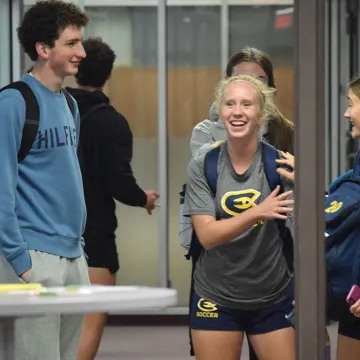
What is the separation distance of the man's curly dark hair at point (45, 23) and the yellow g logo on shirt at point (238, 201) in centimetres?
83

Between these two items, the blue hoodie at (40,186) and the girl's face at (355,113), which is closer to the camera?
the blue hoodie at (40,186)

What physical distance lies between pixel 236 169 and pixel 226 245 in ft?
0.91

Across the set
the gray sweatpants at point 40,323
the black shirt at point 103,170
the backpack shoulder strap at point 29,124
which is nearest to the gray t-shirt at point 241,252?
the gray sweatpants at point 40,323

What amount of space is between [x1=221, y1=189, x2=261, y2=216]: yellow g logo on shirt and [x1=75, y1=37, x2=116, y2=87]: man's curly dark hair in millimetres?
1410

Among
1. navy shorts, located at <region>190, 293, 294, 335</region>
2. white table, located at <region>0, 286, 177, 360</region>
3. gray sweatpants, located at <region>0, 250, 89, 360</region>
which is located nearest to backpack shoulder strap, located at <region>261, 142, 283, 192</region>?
navy shorts, located at <region>190, 293, 294, 335</region>

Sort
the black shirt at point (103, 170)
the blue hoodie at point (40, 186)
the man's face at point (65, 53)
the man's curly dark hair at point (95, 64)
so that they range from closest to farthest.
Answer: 1. the blue hoodie at point (40, 186)
2. the man's face at point (65, 53)
3. the black shirt at point (103, 170)
4. the man's curly dark hair at point (95, 64)

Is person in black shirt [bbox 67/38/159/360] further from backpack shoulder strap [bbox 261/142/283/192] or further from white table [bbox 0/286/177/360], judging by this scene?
white table [bbox 0/286/177/360]

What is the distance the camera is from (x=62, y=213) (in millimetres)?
4141

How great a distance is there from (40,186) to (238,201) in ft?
2.38

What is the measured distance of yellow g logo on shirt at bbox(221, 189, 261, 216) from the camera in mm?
4320

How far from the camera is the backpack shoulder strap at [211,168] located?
172 inches

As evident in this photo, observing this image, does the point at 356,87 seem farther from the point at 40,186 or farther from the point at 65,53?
the point at 40,186

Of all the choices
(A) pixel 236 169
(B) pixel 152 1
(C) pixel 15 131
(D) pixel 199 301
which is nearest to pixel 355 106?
(A) pixel 236 169

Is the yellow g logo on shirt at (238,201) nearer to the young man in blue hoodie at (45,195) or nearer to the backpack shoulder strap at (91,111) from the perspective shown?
the young man in blue hoodie at (45,195)
